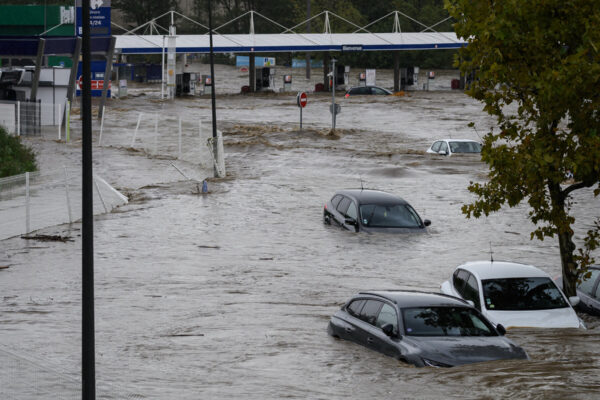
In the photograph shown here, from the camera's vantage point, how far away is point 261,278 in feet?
74.5

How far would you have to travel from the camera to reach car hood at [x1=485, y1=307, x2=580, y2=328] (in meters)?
16.3

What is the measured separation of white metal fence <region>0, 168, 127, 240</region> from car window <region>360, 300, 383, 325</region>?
12.3m

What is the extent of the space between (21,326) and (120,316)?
5.87 feet

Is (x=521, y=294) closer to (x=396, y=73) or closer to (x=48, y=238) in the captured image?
(x=48, y=238)

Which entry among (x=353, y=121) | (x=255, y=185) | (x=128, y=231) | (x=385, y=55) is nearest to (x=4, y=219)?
(x=128, y=231)

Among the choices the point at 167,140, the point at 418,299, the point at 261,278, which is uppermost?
the point at 167,140

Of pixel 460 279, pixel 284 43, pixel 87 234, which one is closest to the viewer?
pixel 87 234

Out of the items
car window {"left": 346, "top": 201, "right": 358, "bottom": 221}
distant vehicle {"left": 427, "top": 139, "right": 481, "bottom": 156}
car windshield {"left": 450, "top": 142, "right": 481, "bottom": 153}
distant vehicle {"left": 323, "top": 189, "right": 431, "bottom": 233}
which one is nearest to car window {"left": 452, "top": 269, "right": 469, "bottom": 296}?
distant vehicle {"left": 323, "top": 189, "right": 431, "bottom": 233}

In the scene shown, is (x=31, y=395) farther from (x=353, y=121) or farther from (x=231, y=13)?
(x=231, y=13)

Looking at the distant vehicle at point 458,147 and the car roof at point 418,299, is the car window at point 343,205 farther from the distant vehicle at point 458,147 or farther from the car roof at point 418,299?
the distant vehicle at point 458,147

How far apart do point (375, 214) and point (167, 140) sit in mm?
22952

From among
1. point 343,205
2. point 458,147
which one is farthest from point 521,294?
point 458,147

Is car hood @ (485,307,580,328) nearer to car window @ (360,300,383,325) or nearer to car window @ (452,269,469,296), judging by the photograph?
car window @ (452,269,469,296)

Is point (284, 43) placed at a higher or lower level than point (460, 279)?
higher
